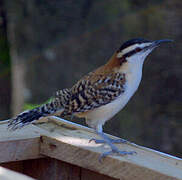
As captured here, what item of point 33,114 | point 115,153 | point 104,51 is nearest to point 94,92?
point 33,114

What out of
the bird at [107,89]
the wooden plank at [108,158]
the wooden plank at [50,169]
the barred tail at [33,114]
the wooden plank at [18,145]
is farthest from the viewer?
the bird at [107,89]

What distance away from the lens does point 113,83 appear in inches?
169

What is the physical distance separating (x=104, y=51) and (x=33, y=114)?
3.91 metres

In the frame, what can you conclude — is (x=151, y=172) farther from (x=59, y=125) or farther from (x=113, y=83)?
(x=113, y=83)

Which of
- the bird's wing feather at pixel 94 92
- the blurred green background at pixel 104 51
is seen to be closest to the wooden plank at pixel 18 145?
the bird's wing feather at pixel 94 92

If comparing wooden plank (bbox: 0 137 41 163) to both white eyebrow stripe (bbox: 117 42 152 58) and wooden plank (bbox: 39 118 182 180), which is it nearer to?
wooden plank (bbox: 39 118 182 180)

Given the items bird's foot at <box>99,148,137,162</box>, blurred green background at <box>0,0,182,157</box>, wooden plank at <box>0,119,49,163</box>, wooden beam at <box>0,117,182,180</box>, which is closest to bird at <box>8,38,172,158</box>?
wooden beam at <box>0,117,182,180</box>

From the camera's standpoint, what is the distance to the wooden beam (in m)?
2.50

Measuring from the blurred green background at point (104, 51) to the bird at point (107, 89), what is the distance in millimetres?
2746

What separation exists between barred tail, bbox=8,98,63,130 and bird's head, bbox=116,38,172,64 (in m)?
0.73

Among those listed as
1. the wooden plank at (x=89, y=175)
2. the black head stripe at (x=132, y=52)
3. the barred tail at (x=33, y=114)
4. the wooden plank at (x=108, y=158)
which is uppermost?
the black head stripe at (x=132, y=52)

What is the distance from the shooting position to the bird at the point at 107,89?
4141 mm

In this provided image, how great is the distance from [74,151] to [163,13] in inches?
185

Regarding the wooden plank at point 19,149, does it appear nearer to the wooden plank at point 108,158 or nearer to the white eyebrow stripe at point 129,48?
the wooden plank at point 108,158
